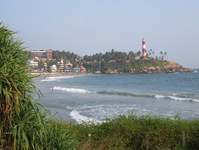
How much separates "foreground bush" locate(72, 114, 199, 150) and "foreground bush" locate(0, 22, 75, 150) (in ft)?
7.27

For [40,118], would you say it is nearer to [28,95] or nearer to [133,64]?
[28,95]

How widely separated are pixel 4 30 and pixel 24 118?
121 cm

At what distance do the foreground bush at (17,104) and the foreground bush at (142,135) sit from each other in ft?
7.27

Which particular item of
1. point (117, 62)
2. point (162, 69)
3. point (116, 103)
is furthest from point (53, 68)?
point (116, 103)

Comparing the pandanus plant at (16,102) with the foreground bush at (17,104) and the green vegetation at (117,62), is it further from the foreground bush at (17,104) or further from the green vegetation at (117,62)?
the green vegetation at (117,62)

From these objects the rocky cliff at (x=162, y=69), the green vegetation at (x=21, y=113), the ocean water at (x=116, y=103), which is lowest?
the ocean water at (x=116, y=103)

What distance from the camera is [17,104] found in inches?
177

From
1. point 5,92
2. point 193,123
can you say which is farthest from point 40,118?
point 193,123

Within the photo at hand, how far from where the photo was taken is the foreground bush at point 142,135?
280 inches

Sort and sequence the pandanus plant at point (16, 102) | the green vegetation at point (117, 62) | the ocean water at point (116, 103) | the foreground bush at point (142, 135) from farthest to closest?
the green vegetation at point (117, 62)
the ocean water at point (116, 103)
the foreground bush at point (142, 135)
the pandanus plant at point (16, 102)

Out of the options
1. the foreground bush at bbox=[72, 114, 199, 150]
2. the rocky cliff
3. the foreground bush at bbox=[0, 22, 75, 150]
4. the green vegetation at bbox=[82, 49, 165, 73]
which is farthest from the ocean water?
the green vegetation at bbox=[82, 49, 165, 73]

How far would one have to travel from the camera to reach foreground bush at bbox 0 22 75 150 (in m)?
4.46

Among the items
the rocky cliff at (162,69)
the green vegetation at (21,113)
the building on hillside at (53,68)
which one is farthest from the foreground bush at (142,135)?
the rocky cliff at (162,69)

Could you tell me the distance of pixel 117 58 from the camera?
162500mm
